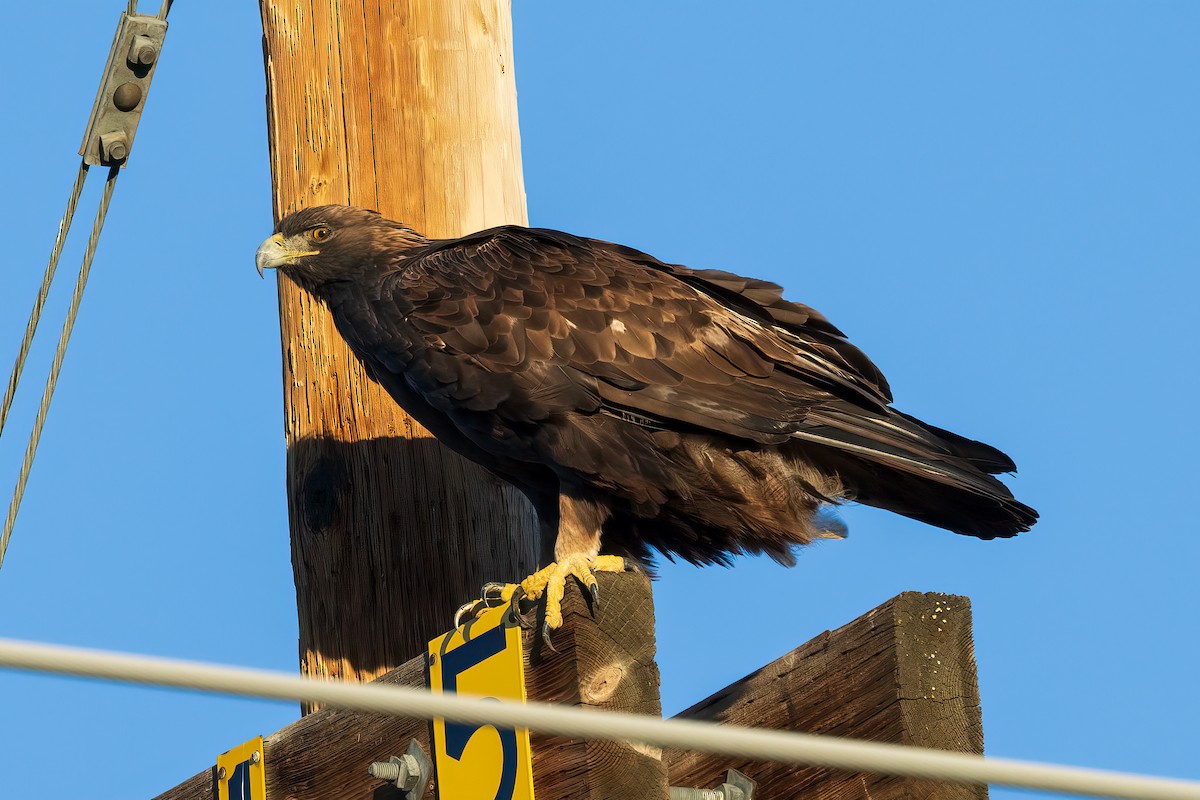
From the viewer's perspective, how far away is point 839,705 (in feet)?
10.9

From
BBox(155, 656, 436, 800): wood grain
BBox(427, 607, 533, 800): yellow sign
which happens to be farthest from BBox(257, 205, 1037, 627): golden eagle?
BBox(427, 607, 533, 800): yellow sign

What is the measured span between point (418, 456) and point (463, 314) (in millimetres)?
442

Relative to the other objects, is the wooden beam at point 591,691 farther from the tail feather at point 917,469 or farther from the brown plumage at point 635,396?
the tail feather at point 917,469

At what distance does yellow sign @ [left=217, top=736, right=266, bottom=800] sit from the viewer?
161 inches

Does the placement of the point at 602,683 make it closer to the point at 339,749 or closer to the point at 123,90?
the point at 339,749

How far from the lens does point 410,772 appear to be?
3.60 m

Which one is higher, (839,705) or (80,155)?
(80,155)

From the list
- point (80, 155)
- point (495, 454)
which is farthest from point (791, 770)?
point (80, 155)

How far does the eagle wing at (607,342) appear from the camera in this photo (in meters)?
4.86

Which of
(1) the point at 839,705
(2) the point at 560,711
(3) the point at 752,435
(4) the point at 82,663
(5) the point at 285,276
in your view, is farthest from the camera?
(5) the point at 285,276

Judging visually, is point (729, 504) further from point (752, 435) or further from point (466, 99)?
point (466, 99)

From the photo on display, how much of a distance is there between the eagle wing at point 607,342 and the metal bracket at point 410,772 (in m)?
1.38

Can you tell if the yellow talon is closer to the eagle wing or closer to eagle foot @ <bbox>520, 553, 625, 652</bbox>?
eagle foot @ <bbox>520, 553, 625, 652</bbox>

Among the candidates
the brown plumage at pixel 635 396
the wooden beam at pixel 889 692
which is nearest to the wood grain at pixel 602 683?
the wooden beam at pixel 889 692
